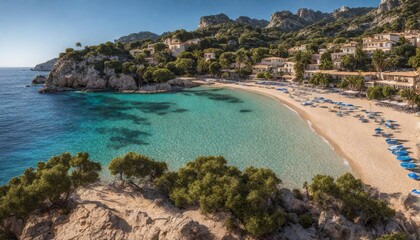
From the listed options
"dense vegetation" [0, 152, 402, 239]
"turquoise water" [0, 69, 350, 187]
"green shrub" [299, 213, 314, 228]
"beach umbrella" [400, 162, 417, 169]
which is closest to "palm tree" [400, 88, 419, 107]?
"turquoise water" [0, 69, 350, 187]

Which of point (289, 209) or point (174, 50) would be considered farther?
point (174, 50)

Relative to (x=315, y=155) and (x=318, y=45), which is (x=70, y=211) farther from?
(x=318, y=45)

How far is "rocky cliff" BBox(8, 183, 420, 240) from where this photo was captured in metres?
14.3

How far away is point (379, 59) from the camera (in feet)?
231

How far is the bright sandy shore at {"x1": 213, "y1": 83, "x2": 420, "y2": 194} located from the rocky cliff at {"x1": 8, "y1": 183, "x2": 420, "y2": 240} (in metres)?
5.31

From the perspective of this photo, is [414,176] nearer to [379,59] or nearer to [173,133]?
[173,133]

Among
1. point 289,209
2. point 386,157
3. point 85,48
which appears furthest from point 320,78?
point 85,48

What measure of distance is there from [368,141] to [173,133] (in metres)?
28.1

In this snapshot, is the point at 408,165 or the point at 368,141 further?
the point at 368,141

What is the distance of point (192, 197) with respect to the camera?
17.8 metres

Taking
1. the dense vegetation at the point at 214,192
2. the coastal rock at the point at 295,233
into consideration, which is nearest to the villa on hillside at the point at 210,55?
the dense vegetation at the point at 214,192

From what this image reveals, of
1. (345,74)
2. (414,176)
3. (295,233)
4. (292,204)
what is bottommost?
(414,176)

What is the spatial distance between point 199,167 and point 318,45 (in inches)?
4200

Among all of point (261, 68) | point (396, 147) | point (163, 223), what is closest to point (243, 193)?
point (163, 223)
